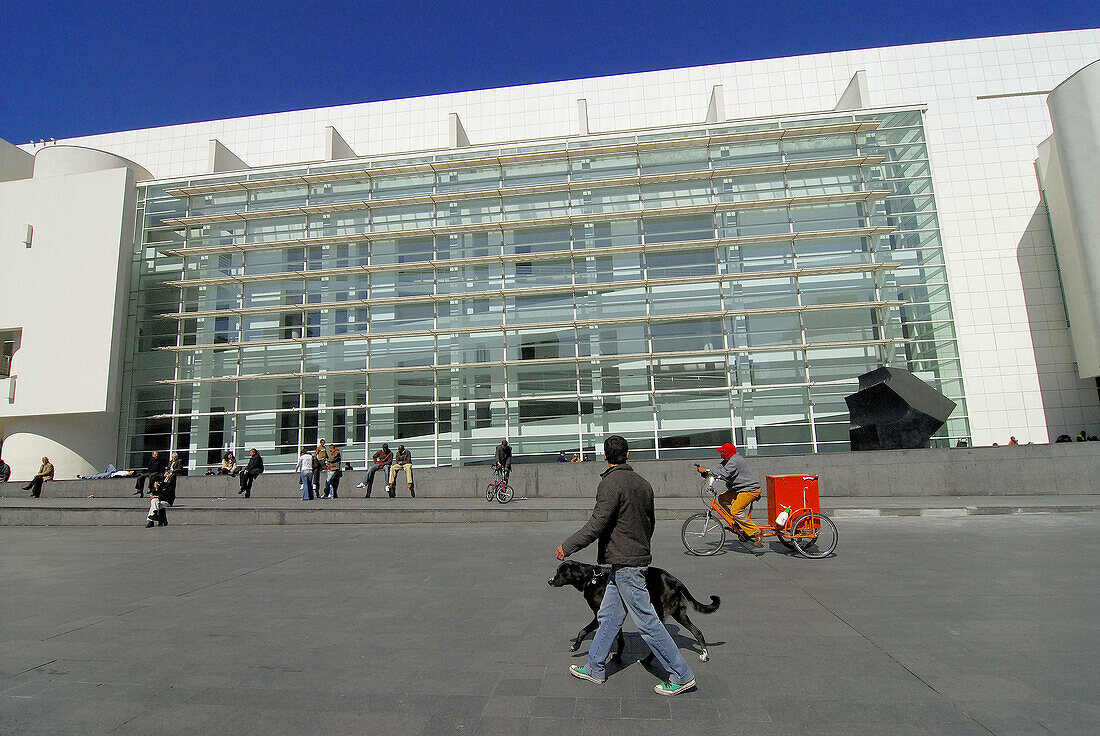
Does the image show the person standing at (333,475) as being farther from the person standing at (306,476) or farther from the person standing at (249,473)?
the person standing at (249,473)

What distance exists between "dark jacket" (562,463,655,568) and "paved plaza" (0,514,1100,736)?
0.80 metres

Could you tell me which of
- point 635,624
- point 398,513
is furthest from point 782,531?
point 398,513

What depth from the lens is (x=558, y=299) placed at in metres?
27.6

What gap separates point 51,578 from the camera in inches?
297

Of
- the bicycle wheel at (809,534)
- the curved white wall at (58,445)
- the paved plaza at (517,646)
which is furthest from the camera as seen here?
the curved white wall at (58,445)

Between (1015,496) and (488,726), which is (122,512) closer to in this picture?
(488,726)

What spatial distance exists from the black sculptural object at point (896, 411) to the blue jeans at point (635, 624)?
1580 cm

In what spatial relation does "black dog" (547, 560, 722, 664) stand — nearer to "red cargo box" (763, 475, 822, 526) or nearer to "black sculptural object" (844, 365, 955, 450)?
"red cargo box" (763, 475, 822, 526)

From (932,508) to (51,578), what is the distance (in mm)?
14512

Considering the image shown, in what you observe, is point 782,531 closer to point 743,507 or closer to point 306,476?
point 743,507

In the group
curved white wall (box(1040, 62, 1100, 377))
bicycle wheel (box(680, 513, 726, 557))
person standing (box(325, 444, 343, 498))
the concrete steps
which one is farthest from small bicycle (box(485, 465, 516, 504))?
curved white wall (box(1040, 62, 1100, 377))

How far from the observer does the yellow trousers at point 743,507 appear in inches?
338

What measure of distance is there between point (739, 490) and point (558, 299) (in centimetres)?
1950

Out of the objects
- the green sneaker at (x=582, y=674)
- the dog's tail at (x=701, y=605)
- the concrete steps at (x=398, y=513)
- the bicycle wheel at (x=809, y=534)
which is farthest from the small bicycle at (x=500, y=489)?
the green sneaker at (x=582, y=674)
